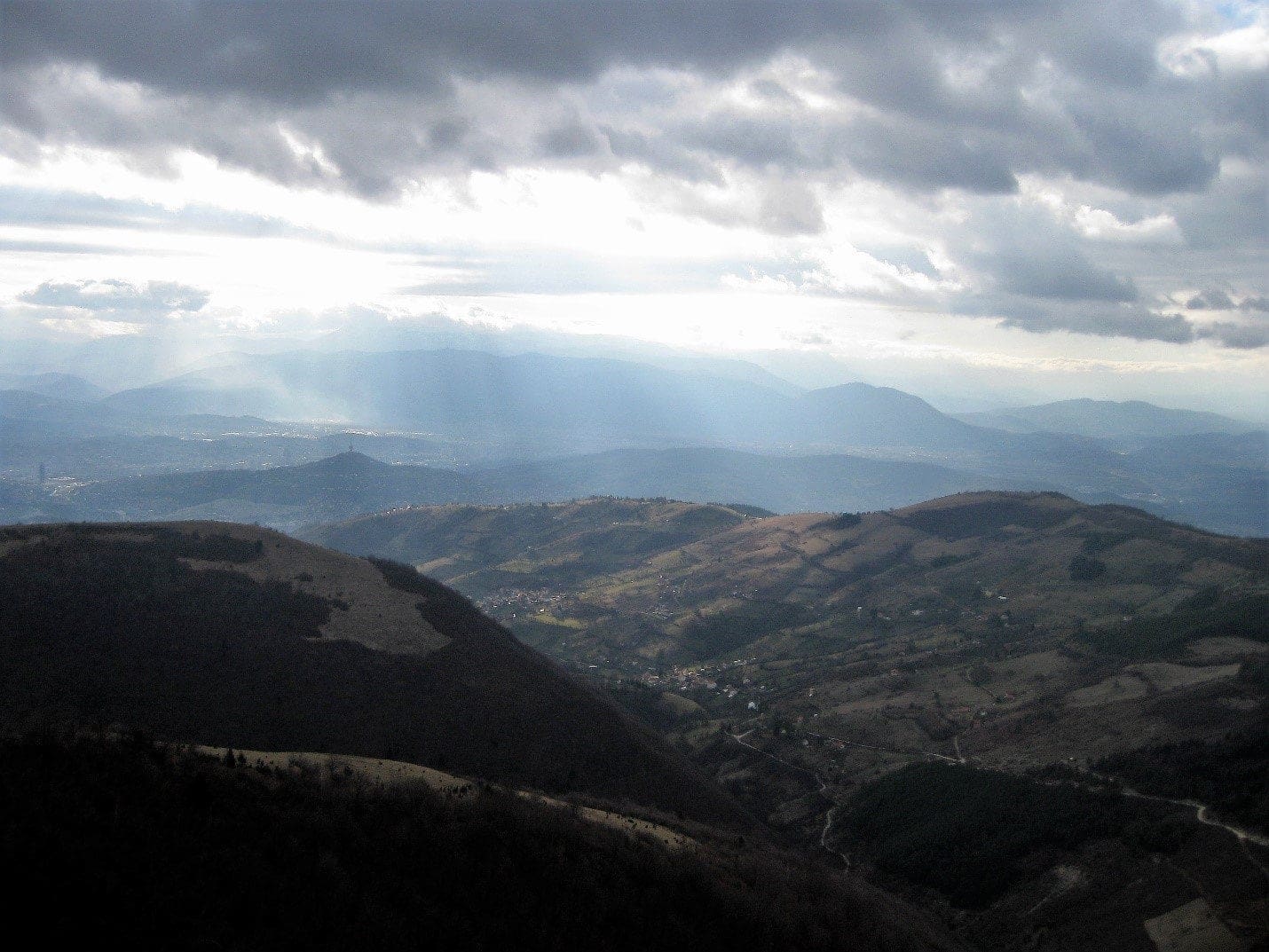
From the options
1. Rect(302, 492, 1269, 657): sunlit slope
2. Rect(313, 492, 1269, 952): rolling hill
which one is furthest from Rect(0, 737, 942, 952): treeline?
Rect(302, 492, 1269, 657): sunlit slope

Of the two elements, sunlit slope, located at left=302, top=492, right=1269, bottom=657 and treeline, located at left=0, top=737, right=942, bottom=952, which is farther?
sunlit slope, located at left=302, top=492, right=1269, bottom=657

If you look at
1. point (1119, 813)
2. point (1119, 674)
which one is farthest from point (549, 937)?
point (1119, 674)

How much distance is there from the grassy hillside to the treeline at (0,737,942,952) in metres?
16.5

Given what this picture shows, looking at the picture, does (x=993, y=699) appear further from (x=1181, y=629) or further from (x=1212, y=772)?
(x=1212, y=772)

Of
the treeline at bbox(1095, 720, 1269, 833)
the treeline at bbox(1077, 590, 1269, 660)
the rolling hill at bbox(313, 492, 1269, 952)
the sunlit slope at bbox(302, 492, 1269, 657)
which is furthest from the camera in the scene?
the sunlit slope at bbox(302, 492, 1269, 657)

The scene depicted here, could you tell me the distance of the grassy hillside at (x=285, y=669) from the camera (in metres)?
47.1

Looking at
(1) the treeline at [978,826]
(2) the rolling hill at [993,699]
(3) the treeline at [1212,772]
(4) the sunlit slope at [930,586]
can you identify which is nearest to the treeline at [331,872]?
(2) the rolling hill at [993,699]

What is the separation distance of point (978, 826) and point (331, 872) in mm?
47853

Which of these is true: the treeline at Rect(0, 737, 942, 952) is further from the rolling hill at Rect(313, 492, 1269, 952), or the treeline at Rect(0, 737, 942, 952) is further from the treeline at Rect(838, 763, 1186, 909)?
the treeline at Rect(838, 763, 1186, 909)

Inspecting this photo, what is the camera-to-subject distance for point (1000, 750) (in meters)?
74.9

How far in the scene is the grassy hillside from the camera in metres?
47.1

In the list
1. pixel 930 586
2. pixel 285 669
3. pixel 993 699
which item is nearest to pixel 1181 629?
pixel 993 699

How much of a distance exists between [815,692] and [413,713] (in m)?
65.0

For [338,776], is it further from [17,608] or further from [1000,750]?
[1000,750]
